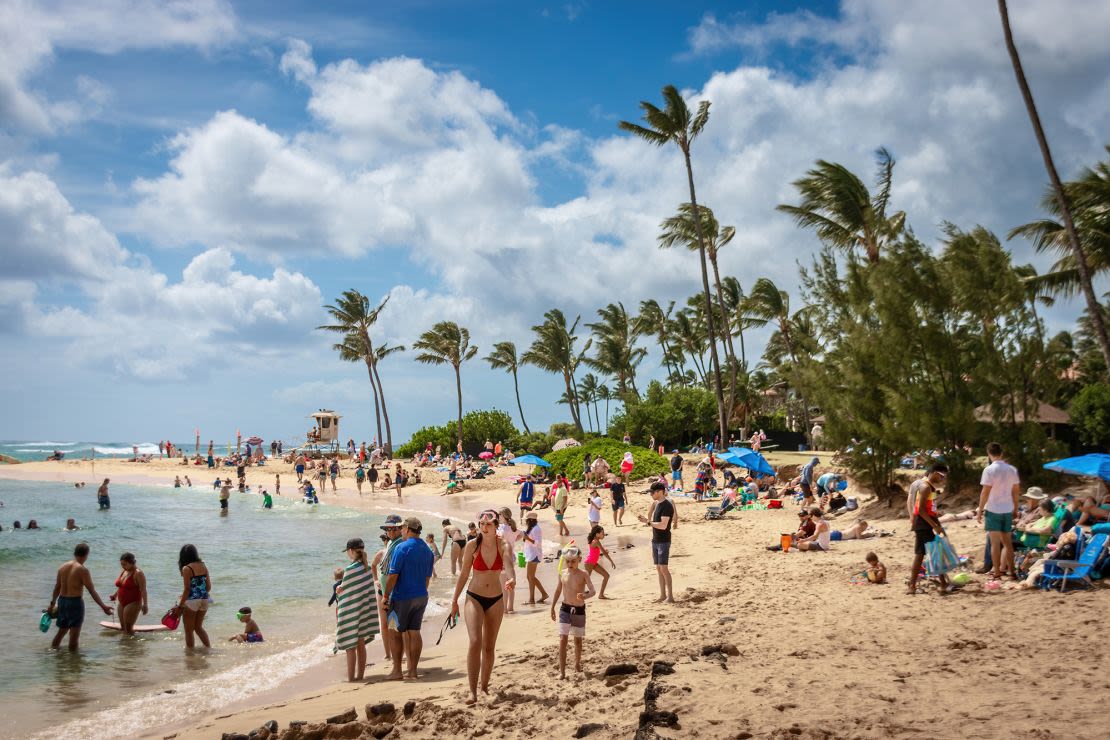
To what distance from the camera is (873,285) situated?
53.4ft

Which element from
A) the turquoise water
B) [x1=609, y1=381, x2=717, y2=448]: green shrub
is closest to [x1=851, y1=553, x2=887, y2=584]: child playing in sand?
the turquoise water

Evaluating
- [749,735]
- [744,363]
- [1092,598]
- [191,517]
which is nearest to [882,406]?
[1092,598]

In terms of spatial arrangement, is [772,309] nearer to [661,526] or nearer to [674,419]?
[674,419]

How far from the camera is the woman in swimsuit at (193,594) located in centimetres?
965

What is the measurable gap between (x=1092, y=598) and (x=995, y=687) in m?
3.33

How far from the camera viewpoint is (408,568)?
757 centimetres

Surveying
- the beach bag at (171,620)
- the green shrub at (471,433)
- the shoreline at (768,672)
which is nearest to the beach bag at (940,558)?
the shoreline at (768,672)

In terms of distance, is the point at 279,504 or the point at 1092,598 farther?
the point at 279,504

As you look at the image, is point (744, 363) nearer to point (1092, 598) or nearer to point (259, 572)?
point (259, 572)

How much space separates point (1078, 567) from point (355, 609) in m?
7.88

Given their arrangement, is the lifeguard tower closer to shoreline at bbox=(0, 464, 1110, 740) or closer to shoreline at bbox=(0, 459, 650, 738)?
shoreline at bbox=(0, 459, 650, 738)

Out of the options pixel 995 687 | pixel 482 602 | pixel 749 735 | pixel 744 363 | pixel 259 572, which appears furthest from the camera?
pixel 744 363

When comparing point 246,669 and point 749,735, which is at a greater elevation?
point 749,735

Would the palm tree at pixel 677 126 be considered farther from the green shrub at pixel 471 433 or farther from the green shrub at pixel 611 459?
the green shrub at pixel 471 433
